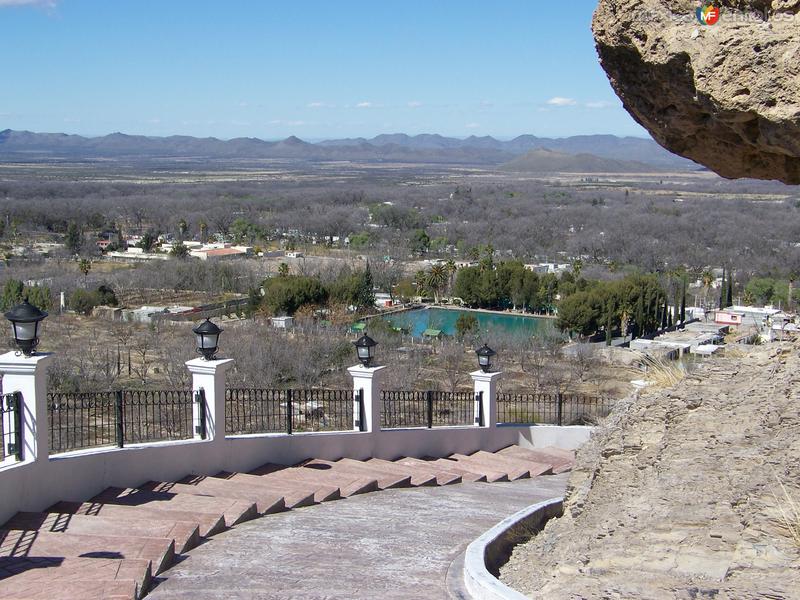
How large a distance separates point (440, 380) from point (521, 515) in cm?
3070

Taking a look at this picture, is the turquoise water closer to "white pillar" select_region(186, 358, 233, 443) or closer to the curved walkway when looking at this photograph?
"white pillar" select_region(186, 358, 233, 443)

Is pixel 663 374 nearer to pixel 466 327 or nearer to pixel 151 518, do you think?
pixel 151 518

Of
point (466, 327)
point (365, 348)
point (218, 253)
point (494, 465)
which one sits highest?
point (365, 348)

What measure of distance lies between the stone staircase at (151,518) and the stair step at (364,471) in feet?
0.04

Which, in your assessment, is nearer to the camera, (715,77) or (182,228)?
(715,77)

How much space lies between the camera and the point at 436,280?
6888 cm

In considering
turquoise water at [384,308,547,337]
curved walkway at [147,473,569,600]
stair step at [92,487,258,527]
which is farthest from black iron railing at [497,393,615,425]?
turquoise water at [384,308,547,337]

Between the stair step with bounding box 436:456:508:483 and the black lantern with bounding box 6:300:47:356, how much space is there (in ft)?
17.2

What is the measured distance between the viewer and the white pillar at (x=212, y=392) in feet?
32.4

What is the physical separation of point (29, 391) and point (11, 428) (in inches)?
12.6

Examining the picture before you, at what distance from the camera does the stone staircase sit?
6.19 metres

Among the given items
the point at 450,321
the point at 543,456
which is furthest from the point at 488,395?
the point at 450,321

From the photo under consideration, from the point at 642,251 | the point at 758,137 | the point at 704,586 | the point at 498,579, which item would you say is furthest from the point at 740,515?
the point at 642,251

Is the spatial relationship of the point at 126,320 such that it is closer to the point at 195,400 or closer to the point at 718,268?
the point at 195,400
